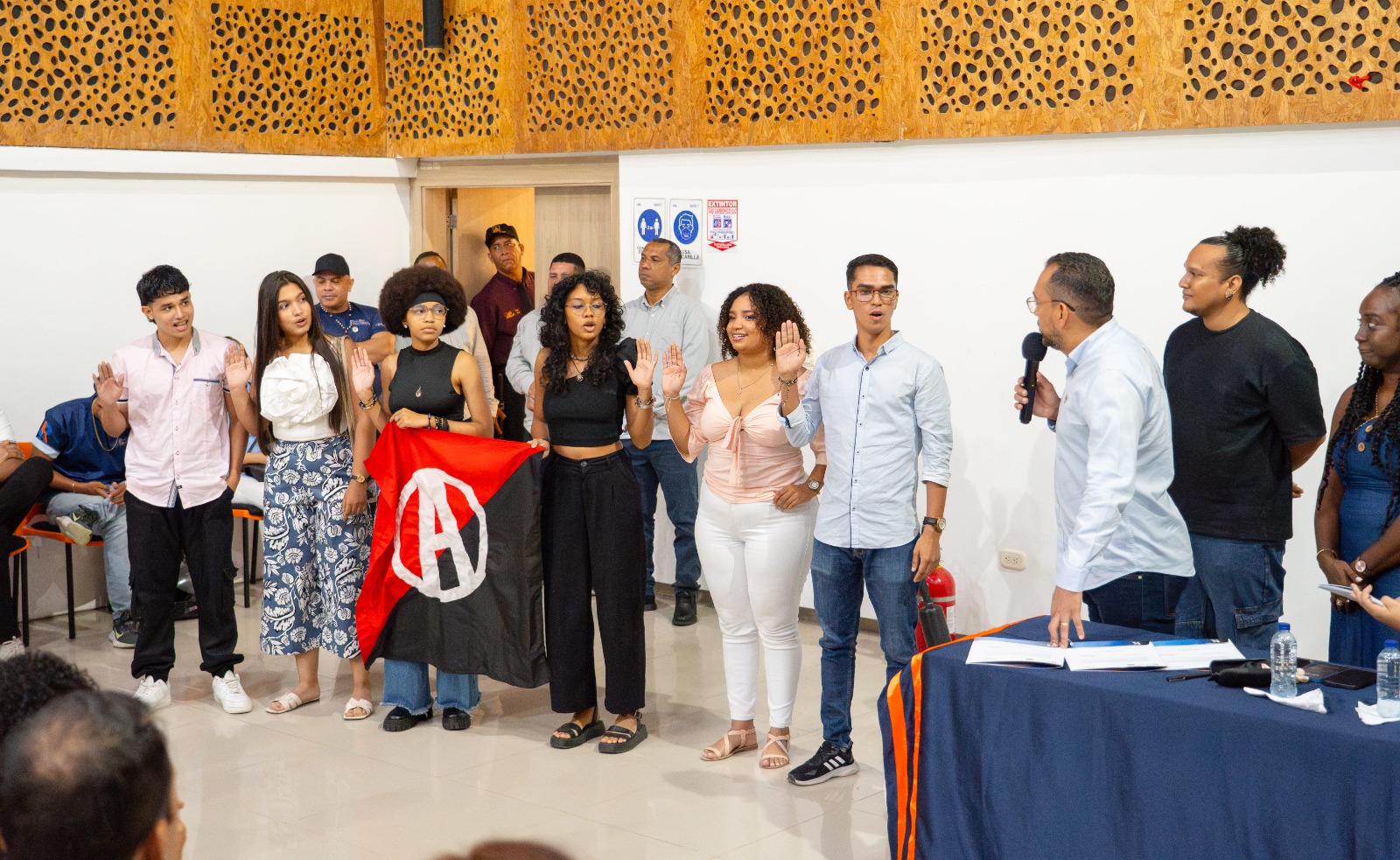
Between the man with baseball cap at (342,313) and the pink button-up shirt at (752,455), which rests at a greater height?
the man with baseball cap at (342,313)

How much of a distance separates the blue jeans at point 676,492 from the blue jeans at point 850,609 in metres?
2.39

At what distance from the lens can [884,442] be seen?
4250 mm

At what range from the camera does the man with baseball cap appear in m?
7.24

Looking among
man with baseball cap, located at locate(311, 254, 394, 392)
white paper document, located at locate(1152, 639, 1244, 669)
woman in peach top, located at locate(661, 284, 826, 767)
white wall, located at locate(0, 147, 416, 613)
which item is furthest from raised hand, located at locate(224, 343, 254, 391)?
white paper document, located at locate(1152, 639, 1244, 669)

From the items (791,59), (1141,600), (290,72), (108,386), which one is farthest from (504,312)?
(1141,600)

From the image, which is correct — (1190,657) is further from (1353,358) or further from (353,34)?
(353,34)

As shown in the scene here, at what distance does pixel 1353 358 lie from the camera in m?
5.04

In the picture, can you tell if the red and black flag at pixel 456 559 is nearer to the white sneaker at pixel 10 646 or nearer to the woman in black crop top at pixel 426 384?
the woman in black crop top at pixel 426 384

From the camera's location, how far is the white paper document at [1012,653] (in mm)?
3176

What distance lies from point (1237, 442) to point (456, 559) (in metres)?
2.81

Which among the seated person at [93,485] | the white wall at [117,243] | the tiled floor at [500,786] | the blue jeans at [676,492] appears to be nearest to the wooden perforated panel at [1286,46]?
the tiled floor at [500,786]

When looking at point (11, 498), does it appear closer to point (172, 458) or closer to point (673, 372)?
point (172, 458)

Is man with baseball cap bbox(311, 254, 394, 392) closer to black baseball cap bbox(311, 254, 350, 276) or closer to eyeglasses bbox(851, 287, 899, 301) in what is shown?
black baseball cap bbox(311, 254, 350, 276)

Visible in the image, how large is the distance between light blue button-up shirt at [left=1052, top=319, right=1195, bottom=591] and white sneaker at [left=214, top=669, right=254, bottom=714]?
3430 mm
